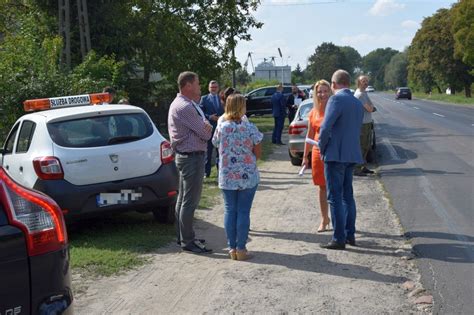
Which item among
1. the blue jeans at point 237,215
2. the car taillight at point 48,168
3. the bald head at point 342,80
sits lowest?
the blue jeans at point 237,215

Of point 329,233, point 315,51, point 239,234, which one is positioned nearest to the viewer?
point 239,234

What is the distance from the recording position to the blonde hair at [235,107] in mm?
6336

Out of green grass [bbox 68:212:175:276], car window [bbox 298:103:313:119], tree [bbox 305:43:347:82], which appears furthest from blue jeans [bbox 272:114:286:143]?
tree [bbox 305:43:347:82]

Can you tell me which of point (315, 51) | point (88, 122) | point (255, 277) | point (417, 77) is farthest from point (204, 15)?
point (315, 51)

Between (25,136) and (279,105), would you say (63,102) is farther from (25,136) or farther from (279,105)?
(279,105)

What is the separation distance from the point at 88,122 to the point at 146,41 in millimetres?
15446

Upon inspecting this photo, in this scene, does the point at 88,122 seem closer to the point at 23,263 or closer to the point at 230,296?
the point at 230,296

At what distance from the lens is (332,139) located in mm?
6625

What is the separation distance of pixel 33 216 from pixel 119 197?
4100 millimetres

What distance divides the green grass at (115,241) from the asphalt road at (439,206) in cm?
294

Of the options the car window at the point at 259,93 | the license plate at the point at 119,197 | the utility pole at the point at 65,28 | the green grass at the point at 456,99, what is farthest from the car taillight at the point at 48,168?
the green grass at the point at 456,99

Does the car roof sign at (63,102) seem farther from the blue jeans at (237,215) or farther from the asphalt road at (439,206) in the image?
the asphalt road at (439,206)

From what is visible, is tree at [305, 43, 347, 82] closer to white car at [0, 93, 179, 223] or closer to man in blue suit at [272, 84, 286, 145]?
man in blue suit at [272, 84, 286, 145]

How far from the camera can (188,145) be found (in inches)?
264
